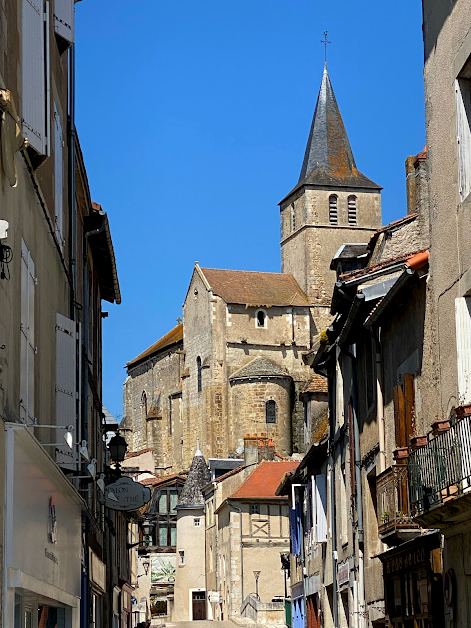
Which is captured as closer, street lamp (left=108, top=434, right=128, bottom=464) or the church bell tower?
street lamp (left=108, top=434, right=128, bottom=464)

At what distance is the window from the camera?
34.0ft

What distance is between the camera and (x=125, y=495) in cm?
1517

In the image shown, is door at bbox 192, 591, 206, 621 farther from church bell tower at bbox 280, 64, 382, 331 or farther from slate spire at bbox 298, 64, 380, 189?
slate spire at bbox 298, 64, 380, 189

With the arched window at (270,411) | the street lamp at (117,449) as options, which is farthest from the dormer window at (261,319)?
the street lamp at (117,449)

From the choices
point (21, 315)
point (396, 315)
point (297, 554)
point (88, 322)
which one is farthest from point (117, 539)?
point (21, 315)

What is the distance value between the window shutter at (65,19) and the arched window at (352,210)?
6642cm

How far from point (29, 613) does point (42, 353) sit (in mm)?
2494

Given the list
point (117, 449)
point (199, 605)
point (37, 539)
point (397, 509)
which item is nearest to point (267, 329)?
point (199, 605)

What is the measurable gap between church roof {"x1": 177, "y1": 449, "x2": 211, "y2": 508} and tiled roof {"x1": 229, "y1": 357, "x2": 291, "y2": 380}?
7632 millimetres

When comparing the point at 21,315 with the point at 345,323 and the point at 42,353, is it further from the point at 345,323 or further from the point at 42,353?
the point at 345,323

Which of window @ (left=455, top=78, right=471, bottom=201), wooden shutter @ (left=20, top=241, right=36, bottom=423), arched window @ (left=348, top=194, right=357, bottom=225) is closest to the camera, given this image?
wooden shutter @ (left=20, top=241, right=36, bottom=423)

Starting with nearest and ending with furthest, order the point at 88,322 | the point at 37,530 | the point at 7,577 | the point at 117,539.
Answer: the point at 7,577 → the point at 37,530 → the point at 88,322 → the point at 117,539

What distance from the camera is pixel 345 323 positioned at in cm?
1667

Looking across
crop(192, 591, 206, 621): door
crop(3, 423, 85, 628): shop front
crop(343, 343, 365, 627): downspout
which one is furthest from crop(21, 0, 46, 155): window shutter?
crop(192, 591, 206, 621): door
